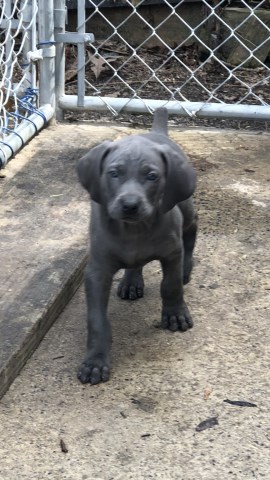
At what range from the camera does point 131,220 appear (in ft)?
7.12

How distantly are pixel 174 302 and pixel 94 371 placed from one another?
0.40 metres

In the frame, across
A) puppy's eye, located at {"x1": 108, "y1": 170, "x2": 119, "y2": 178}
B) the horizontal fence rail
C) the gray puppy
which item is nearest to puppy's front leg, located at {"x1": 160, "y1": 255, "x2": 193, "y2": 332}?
the gray puppy

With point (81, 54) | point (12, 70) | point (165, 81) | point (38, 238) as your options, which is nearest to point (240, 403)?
point (38, 238)

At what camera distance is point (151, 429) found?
2092 millimetres

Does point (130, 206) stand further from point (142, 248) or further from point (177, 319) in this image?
point (177, 319)

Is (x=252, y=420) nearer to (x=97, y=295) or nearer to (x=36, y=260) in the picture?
(x=97, y=295)

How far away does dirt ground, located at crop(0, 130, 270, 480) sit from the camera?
1.97 m

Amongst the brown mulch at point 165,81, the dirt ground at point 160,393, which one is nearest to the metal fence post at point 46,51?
the brown mulch at point 165,81

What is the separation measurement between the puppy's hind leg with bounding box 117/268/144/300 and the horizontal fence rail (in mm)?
1245

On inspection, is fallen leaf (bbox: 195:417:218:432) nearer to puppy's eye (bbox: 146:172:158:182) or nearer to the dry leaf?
the dry leaf

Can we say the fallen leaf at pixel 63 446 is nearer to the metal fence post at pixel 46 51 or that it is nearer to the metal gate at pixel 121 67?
the metal gate at pixel 121 67

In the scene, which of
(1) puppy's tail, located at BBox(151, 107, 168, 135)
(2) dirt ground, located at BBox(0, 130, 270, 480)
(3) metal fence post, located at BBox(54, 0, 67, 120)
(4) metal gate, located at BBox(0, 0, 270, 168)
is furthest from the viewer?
(3) metal fence post, located at BBox(54, 0, 67, 120)

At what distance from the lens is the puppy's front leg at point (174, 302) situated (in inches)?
99.3

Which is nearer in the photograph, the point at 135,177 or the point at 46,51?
the point at 135,177
